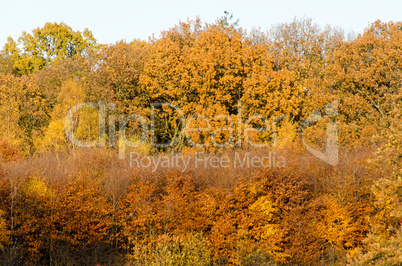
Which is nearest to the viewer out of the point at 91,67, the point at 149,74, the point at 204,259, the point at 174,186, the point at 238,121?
the point at 204,259

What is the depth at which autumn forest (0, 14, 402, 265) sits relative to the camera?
65.3 ft

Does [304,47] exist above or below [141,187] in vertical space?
above

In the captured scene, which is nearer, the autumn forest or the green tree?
the autumn forest

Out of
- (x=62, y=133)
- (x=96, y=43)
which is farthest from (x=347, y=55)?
(x=96, y=43)

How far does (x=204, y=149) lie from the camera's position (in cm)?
3822

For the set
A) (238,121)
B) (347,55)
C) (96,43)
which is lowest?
(238,121)

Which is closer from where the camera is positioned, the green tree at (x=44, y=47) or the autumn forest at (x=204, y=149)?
the autumn forest at (x=204, y=149)

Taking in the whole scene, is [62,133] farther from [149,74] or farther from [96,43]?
[96,43]

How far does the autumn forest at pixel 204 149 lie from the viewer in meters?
19.9

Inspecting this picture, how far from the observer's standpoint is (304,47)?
158 feet

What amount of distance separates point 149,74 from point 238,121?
9.37 meters

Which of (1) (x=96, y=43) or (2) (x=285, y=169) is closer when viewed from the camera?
(2) (x=285, y=169)

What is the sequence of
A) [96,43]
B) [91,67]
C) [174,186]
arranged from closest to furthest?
1. [174,186]
2. [91,67]
3. [96,43]

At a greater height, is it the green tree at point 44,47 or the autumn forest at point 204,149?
the green tree at point 44,47
